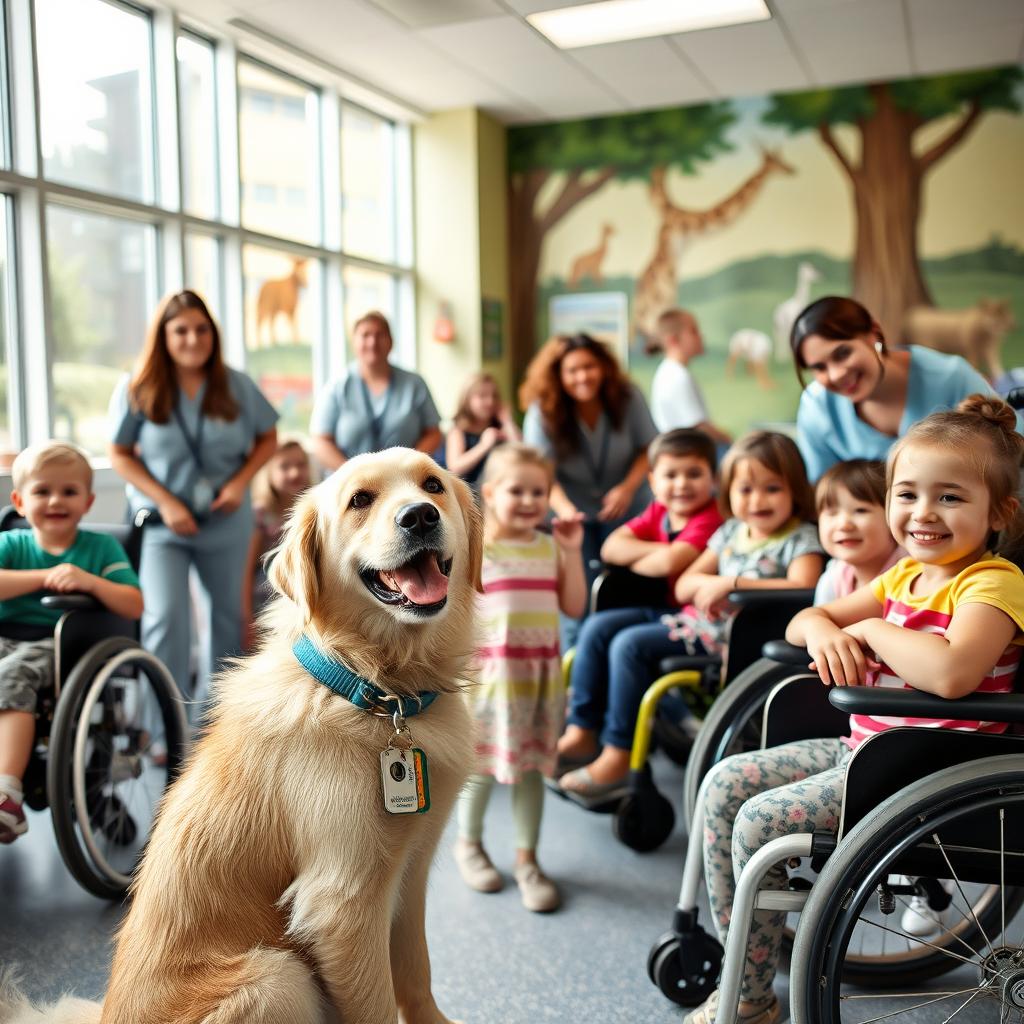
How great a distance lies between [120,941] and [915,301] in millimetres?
5718

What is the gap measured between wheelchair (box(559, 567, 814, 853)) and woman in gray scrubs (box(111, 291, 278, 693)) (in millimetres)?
1201

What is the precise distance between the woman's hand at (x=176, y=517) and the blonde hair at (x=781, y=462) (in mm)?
1620

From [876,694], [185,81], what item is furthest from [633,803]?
[185,81]

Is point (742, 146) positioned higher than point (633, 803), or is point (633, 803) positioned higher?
point (742, 146)

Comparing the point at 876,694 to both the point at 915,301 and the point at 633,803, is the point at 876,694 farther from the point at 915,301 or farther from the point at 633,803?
the point at 915,301

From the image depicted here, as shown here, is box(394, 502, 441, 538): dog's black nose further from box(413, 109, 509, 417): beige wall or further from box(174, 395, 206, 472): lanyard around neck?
box(413, 109, 509, 417): beige wall

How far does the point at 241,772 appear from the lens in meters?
1.36

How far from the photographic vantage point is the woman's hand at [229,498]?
3.20m

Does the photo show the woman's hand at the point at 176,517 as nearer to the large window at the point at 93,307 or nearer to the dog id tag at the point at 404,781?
the large window at the point at 93,307

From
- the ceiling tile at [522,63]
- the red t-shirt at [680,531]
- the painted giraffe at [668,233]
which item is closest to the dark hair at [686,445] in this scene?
the red t-shirt at [680,531]

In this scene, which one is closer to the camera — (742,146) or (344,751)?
(344,751)

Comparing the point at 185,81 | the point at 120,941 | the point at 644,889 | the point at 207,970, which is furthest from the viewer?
the point at 185,81

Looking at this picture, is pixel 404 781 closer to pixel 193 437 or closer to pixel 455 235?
pixel 193 437

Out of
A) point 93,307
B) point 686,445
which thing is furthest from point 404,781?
point 93,307
